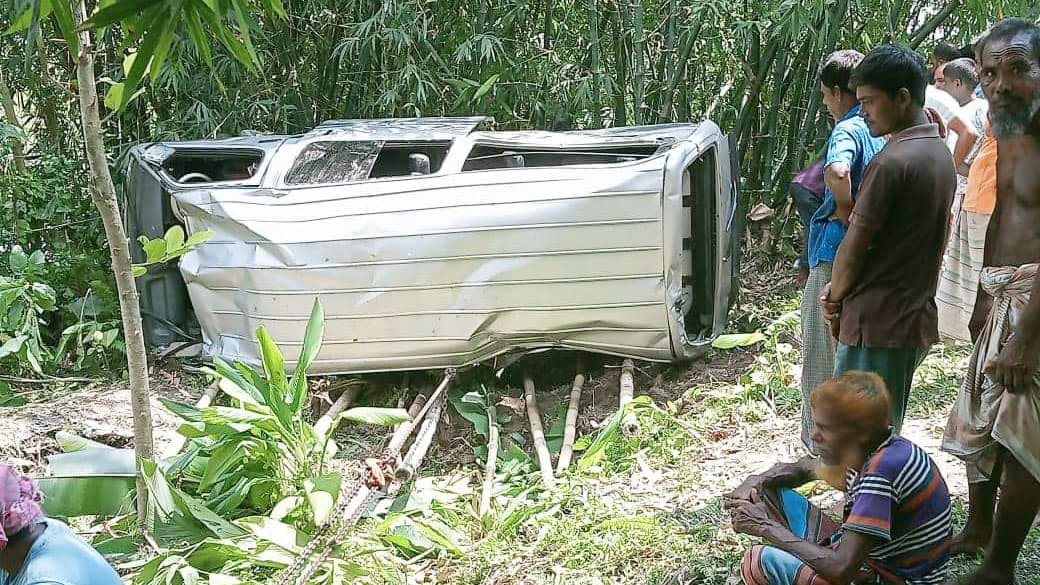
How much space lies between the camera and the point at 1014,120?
2355 millimetres

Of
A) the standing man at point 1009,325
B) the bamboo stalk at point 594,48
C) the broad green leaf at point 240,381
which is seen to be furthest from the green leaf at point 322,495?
the bamboo stalk at point 594,48

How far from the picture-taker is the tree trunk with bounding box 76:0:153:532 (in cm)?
286

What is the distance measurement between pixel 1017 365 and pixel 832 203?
1.10 metres

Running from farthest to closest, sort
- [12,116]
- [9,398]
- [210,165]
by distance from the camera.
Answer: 1. [12,116]
2. [210,165]
3. [9,398]

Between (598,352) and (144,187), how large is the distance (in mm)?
2621

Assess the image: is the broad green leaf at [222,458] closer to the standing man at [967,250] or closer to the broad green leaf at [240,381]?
the broad green leaf at [240,381]

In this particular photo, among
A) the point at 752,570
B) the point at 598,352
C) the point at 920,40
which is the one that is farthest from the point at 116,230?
the point at 920,40

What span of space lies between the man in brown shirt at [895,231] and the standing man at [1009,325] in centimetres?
16

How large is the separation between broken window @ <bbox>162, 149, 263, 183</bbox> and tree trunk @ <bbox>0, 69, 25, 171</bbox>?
5.31ft

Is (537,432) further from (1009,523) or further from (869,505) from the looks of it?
(869,505)

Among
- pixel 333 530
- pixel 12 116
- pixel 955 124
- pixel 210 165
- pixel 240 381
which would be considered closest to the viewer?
pixel 333 530

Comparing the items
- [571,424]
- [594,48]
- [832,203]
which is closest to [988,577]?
[832,203]

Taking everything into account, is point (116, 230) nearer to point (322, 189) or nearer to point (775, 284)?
point (322, 189)

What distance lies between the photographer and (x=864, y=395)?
7.07 feet
